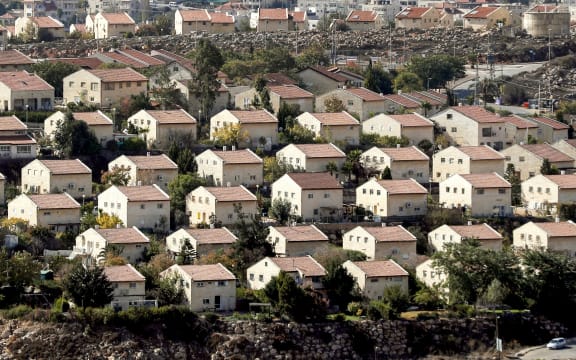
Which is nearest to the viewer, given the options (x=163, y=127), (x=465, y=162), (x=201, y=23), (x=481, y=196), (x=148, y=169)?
(x=148, y=169)

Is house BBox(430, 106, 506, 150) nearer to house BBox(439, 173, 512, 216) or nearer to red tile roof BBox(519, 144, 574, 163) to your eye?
red tile roof BBox(519, 144, 574, 163)

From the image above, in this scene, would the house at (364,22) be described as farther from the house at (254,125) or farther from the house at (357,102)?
the house at (254,125)

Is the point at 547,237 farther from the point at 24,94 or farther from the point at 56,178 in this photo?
the point at 24,94

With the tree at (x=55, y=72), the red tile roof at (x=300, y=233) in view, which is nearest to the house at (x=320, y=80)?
the tree at (x=55, y=72)

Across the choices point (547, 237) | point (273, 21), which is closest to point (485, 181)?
point (547, 237)

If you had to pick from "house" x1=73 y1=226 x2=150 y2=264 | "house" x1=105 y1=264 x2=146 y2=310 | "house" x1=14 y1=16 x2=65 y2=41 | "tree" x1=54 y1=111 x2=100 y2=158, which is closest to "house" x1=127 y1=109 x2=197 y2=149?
"tree" x1=54 y1=111 x2=100 y2=158
